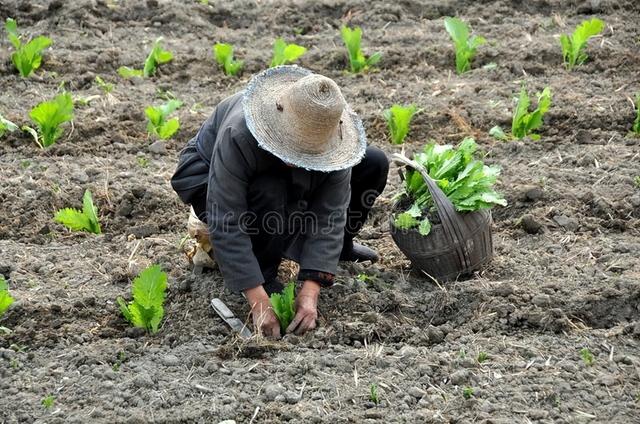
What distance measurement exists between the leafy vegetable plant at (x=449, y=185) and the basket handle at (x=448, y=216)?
64 mm

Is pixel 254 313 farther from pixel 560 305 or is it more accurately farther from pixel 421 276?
pixel 560 305

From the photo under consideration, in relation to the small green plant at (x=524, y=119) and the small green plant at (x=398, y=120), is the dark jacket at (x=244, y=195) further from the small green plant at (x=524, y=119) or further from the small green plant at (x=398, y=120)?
the small green plant at (x=524, y=119)

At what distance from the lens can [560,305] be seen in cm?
423

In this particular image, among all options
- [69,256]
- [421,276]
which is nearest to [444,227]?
[421,276]

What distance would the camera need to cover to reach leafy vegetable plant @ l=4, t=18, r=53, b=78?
682 centimetres

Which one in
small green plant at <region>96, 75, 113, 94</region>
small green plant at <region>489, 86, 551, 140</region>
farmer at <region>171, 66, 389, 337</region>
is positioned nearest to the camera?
farmer at <region>171, 66, 389, 337</region>

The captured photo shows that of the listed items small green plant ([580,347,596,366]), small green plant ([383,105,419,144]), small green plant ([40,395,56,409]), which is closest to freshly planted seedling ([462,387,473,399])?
small green plant ([580,347,596,366])

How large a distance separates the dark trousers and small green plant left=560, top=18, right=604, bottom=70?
2699mm

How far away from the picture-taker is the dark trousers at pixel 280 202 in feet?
13.5

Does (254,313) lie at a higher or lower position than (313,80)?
lower

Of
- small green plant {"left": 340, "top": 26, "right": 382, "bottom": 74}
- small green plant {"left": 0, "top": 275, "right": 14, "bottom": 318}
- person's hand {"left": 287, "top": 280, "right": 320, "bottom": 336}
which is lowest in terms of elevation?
small green plant {"left": 340, "top": 26, "right": 382, "bottom": 74}

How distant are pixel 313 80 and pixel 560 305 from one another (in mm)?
1464

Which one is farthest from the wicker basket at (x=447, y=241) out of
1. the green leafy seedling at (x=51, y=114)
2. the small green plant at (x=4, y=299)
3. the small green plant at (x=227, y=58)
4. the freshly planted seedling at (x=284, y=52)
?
the small green plant at (x=227, y=58)

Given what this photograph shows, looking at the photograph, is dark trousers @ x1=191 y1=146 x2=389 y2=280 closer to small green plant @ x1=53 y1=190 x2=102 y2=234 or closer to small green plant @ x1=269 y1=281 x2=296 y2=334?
small green plant @ x1=269 y1=281 x2=296 y2=334
